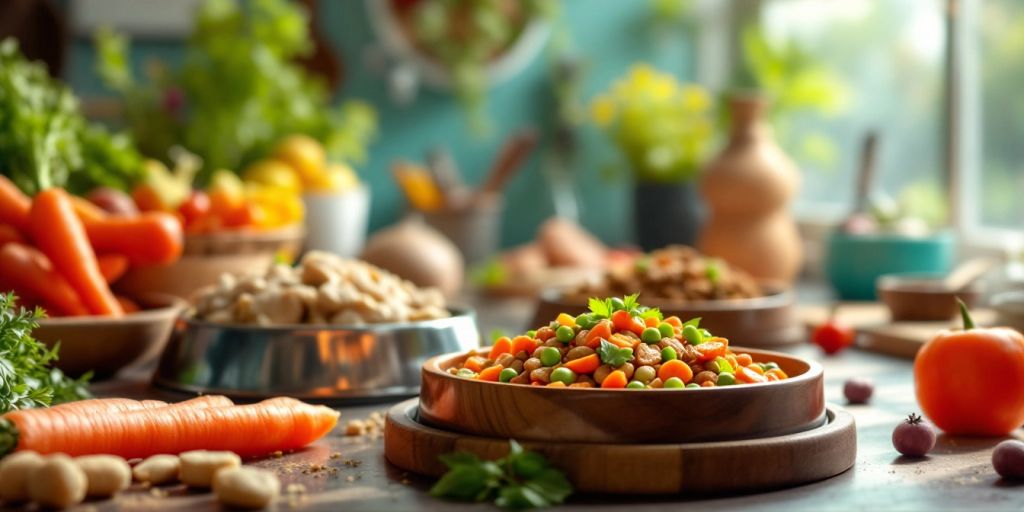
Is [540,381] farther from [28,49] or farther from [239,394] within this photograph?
[28,49]

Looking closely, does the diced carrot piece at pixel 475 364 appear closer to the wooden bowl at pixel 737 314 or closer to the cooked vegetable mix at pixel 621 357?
the cooked vegetable mix at pixel 621 357

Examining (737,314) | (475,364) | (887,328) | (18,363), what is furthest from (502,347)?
(887,328)

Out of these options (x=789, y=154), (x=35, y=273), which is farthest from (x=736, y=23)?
(x=35, y=273)

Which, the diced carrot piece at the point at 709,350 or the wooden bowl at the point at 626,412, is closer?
the wooden bowl at the point at 626,412

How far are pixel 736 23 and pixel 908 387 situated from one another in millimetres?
3377

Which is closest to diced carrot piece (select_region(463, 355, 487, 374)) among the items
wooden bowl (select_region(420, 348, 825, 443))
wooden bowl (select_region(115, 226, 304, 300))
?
wooden bowl (select_region(420, 348, 825, 443))

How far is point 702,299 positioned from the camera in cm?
247

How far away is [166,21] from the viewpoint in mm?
4781

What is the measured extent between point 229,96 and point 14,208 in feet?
5.13

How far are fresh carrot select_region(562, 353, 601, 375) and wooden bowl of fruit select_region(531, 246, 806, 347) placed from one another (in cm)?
97

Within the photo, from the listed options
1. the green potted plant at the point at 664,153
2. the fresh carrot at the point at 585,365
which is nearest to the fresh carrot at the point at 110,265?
the fresh carrot at the point at 585,365

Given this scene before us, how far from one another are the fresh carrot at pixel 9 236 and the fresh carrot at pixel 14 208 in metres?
0.01

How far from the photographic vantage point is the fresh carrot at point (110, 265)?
234 cm

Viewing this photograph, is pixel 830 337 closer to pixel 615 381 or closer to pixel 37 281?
pixel 615 381
